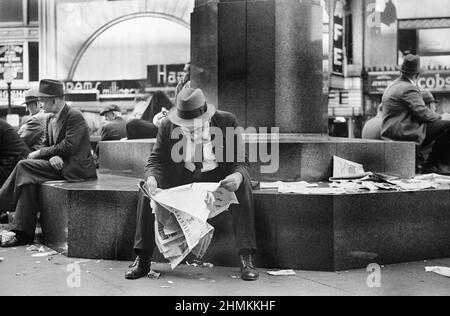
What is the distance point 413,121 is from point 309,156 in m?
2.47

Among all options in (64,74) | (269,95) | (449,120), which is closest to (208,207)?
(269,95)

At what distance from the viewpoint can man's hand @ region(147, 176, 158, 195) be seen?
17.3 feet

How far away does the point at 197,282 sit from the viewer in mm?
5070

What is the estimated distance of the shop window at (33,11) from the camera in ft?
86.9

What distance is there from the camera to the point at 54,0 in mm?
26219

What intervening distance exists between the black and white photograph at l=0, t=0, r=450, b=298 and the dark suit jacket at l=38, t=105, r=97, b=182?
17 millimetres

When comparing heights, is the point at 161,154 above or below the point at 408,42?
below

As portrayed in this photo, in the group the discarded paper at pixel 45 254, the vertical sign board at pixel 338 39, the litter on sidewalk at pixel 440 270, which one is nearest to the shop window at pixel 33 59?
the vertical sign board at pixel 338 39

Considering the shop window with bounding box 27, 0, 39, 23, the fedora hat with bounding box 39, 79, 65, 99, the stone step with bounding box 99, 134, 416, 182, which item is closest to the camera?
the stone step with bounding box 99, 134, 416, 182

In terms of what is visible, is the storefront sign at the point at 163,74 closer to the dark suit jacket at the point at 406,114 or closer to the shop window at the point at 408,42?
the shop window at the point at 408,42

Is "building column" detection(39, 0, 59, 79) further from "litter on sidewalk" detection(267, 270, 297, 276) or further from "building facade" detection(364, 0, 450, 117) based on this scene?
"litter on sidewalk" detection(267, 270, 297, 276)

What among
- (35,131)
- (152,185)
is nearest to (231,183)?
(152,185)

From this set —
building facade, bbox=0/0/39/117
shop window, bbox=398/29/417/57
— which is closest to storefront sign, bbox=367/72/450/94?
shop window, bbox=398/29/417/57

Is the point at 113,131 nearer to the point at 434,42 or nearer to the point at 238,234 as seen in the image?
the point at 238,234
